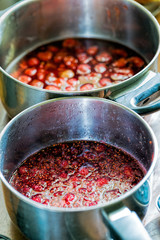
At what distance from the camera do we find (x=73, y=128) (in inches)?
41.4

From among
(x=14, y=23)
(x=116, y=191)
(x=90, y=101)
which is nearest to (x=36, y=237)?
(x=116, y=191)

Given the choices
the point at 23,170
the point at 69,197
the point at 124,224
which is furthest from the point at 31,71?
the point at 124,224

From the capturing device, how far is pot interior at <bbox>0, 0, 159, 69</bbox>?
4.25 ft

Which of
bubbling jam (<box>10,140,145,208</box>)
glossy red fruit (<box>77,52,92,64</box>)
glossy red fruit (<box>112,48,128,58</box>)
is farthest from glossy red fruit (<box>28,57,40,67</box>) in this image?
bubbling jam (<box>10,140,145,208</box>)

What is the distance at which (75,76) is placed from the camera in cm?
124

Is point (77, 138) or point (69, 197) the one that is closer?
point (69, 197)

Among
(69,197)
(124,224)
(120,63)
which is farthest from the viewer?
(120,63)

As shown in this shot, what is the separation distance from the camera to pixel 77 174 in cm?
96

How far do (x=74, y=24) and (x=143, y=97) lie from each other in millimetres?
494

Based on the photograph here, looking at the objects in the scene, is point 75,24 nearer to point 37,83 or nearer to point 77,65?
point 77,65

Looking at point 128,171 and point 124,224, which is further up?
point 124,224

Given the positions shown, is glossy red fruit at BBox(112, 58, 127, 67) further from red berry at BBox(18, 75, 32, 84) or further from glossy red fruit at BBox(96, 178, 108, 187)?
glossy red fruit at BBox(96, 178, 108, 187)

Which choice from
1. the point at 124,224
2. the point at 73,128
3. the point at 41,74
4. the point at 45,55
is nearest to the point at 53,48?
the point at 45,55

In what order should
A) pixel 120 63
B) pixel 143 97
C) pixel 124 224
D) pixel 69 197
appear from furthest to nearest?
pixel 120 63 < pixel 143 97 < pixel 69 197 < pixel 124 224
